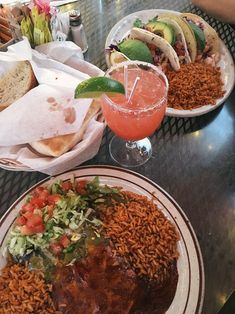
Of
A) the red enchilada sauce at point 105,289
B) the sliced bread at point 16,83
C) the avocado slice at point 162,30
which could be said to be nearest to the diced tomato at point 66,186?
the red enchilada sauce at point 105,289

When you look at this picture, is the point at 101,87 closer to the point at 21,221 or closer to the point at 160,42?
the point at 21,221

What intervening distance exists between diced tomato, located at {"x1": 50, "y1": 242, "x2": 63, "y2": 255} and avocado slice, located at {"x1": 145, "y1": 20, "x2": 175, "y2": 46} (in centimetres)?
115

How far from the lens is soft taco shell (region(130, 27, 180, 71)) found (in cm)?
170

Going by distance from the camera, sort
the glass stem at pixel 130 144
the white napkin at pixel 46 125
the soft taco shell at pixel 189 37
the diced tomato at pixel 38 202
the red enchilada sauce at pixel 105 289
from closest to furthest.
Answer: the red enchilada sauce at pixel 105 289
the diced tomato at pixel 38 202
the white napkin at pixel 46 125
the glass stem at pixel 130 144
the soft taco shell at pixel 189 37

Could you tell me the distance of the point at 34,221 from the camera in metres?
1.21

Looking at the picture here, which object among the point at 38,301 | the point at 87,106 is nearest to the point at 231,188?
the point at 87,106

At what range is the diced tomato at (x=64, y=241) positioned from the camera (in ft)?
3.77

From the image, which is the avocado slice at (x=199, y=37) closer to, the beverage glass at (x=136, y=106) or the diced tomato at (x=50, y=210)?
the beverage glass at (x=136, y=106)

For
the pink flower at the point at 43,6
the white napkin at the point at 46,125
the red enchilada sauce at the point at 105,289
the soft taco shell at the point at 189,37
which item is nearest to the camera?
the red enchilada sauce at the point at 105,289

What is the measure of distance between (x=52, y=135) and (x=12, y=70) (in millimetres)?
487

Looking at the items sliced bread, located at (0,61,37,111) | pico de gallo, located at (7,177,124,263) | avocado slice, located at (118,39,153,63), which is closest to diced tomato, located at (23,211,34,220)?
pico de gallo, located at (7,177,124,263)

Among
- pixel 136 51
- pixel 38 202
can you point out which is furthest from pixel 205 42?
pixel 38 202

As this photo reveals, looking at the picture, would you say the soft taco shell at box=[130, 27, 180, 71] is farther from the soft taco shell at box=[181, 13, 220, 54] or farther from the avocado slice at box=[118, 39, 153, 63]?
the soft taco shell at box=[181, 13, 220, 54]

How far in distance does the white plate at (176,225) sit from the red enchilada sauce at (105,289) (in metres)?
0.04
